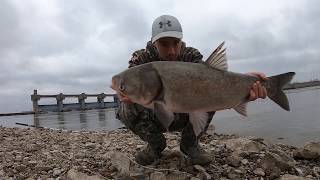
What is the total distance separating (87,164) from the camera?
5.65 meters

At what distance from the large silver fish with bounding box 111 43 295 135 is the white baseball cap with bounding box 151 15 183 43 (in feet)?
2.16

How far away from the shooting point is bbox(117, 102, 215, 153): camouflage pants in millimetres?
5027

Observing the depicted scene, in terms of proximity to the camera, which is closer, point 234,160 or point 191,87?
point 191,87

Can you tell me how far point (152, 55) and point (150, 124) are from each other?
31.3 inches

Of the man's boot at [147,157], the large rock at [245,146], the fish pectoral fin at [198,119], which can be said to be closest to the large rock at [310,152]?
the large rock at [245,146]

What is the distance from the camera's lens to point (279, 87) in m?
3.95

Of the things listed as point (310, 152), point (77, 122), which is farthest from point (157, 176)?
point (77, 122)

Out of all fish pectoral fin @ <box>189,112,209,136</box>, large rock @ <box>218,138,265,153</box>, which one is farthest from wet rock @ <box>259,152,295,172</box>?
fish pectoral fin @ <box>189,112,209,136</box>

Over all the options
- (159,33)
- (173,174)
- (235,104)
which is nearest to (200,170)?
(173,174)

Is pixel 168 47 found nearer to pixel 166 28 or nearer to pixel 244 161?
pixel 166 28

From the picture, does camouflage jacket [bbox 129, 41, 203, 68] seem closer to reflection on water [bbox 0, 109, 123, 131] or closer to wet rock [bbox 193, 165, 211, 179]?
wet rock [bbox 193, 165, 211, 179]

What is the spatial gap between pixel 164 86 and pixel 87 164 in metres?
2.35

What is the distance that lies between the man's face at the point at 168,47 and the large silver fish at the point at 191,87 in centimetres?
71

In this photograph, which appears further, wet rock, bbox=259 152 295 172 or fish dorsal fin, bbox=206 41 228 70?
wet rock, bbox=259 152 295 172
